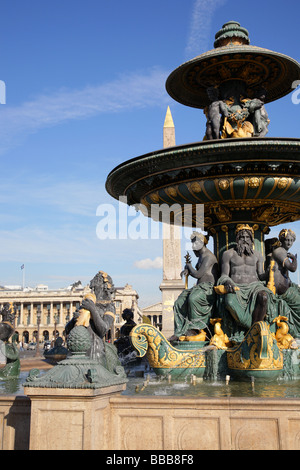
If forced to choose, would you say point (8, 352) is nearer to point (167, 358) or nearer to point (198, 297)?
point (167, 358)

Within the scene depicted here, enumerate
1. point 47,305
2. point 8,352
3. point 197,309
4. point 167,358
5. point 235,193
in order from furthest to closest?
1. point 47,305
2. point 8,352
3. point 197,309
4. point 235,193
5. point 167,358

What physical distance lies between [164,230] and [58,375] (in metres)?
37.5

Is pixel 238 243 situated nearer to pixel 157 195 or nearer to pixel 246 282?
pixel 246 282

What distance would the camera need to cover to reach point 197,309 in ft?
25.4

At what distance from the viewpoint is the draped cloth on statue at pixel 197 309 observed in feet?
25.4

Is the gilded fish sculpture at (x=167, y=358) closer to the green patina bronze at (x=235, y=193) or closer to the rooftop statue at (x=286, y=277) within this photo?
the green patina bronze at (x=235, y=193)

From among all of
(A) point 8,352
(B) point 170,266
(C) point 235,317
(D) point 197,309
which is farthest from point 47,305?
(C) point 235,317

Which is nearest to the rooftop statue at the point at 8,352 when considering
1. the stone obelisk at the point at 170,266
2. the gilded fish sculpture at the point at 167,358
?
the gilded fish sculpture at the point at 167,358

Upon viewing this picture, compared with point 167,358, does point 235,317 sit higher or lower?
higher

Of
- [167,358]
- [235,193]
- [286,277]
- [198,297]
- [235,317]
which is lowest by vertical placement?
[167,358]

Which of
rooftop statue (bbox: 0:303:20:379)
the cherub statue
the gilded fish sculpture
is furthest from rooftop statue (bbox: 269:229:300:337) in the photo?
rooftop statue (bbox: 0:303:20:379)

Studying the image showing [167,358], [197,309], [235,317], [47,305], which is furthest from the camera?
[47,305]

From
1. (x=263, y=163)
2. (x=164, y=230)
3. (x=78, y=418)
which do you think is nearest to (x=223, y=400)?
(x=78, y=418)
